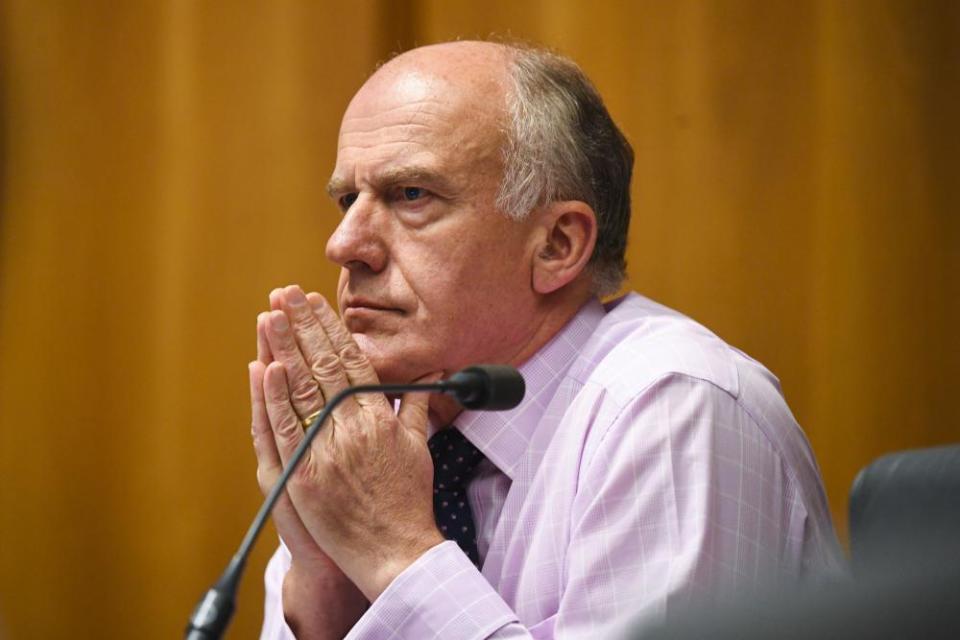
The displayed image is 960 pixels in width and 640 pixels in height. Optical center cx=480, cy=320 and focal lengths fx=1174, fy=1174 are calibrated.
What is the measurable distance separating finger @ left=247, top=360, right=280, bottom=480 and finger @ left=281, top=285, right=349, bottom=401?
0.21ft

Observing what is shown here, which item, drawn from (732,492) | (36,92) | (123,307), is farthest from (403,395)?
(36,92)

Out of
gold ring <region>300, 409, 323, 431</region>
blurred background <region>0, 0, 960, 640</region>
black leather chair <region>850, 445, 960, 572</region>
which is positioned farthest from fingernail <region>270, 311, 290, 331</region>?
blurred background <region>0, 0, 960, 640</region>

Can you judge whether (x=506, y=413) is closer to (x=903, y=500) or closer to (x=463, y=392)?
(x=463, y=392)

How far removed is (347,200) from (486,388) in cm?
64

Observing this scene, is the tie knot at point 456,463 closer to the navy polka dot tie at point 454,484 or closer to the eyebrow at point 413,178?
the navy polka dot tie at point 454,484

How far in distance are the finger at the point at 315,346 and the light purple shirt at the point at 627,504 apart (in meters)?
0.20

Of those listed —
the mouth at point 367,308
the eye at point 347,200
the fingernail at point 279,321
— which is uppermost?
the eye at point 347,200

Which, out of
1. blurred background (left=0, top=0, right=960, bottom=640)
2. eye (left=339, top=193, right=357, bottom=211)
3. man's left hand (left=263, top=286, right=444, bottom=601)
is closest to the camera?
man's left hand (left=263, top=286, right=444, bottom=601)

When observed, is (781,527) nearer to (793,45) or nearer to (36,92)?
(793,45)

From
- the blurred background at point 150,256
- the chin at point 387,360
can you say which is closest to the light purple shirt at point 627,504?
the chin at point 387,360

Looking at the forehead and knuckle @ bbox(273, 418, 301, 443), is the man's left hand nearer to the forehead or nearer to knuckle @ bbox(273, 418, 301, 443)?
knuckle @ bbox(273, 418, 301, 443)

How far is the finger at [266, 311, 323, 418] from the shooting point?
4.64 ft

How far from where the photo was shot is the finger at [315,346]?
142 cm

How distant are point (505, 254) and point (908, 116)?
858mm
